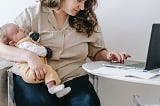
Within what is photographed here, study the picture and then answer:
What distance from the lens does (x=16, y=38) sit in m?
1.56

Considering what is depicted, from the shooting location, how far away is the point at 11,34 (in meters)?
1.54

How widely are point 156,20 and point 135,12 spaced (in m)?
0.15

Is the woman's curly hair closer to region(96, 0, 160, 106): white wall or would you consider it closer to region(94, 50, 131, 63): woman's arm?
region(94, 50, 131, 63): woman's arm

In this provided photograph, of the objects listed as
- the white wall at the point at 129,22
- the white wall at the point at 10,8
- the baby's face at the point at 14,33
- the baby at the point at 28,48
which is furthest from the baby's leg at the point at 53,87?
the white wall at the point at 10,8

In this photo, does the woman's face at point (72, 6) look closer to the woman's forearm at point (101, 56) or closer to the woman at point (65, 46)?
the woman at point (65, 46)

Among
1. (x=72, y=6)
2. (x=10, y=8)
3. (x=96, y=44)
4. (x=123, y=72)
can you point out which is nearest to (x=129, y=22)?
(x=96, y=44)

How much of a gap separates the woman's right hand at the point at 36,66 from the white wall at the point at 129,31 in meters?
0.72

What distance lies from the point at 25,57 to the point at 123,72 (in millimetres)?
499

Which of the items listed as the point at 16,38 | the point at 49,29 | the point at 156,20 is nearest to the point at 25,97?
the point at 16,38

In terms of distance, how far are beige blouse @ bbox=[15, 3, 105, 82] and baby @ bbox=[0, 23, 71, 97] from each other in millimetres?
64

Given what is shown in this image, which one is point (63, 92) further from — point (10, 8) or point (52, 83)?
point (10, 8)

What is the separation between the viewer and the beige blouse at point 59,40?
1656mm

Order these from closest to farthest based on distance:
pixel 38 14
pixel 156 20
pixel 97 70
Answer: pixel 97 70 < pixel 38 14 < pixel 156 20

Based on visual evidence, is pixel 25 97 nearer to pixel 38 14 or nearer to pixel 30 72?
pixel 30 72
